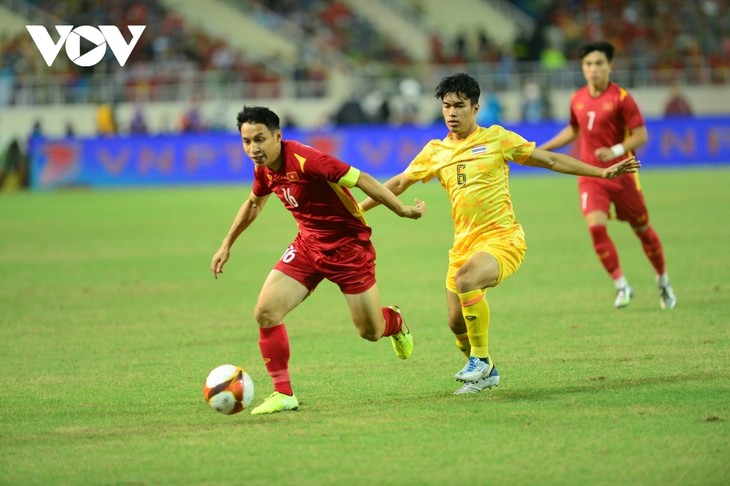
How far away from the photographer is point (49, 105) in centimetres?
3516

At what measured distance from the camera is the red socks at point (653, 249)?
11.2 m

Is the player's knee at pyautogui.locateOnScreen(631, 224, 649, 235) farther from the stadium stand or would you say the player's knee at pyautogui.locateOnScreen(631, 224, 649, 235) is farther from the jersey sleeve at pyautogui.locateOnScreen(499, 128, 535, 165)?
the stadium stand

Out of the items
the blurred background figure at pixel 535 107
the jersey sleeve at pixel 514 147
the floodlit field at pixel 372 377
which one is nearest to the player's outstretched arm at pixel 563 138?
the floodlit field at pixel 372 377

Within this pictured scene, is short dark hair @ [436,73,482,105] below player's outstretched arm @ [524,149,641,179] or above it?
above

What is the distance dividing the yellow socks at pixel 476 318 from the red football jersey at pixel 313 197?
0.81m

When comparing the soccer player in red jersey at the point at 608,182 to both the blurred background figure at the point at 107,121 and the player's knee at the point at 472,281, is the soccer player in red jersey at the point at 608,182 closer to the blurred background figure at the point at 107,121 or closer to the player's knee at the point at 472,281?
the player's knee at the point at 472,281

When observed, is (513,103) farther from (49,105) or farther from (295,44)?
(49,105)

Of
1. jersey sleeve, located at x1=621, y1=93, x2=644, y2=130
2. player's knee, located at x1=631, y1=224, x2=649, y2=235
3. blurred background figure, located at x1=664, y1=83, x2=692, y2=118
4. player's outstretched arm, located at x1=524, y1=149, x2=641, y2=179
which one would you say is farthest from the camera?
blurred background figure, located at x1=664, y1=83, x2=692, y2=118

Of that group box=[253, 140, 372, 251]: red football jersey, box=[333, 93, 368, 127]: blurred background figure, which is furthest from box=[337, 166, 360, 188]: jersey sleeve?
box=[333, 93, 368, 127]: blurred background figure

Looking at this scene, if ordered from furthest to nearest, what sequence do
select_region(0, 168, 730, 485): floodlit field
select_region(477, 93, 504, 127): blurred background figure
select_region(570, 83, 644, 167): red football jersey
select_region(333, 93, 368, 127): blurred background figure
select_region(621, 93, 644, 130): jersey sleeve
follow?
select_region(477, 93, 504, 127): blurred background figure < select_region(333, 93, 368, 127): blurred background figure < select_region(570, 83, 644, 167): red football jersey < select_region(621, 93, 644, 130): jersey sleeve < select_region(0, 168, 730, 485): floodlit field

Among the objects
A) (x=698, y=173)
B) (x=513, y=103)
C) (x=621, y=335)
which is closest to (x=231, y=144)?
(x=513, y=103)

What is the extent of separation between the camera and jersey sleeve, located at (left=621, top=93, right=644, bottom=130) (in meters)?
11.0

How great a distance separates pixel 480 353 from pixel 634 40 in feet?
110

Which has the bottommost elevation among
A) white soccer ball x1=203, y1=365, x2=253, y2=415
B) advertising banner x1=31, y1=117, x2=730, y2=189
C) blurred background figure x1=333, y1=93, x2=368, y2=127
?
white soccer ball x1=203, y1=365, x2=253, y2=415
